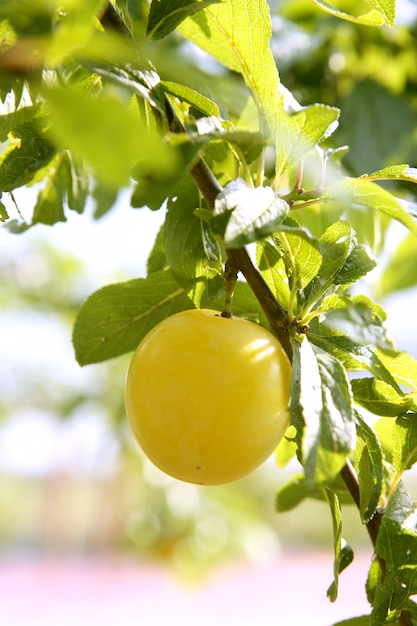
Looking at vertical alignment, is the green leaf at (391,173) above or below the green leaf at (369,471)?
above

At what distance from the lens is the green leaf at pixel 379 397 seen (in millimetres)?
336

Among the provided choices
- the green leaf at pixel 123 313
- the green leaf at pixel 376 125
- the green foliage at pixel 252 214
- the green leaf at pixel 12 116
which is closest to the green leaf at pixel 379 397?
the green foliage at pixel 252 214

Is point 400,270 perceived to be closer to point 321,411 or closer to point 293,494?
point 293,494

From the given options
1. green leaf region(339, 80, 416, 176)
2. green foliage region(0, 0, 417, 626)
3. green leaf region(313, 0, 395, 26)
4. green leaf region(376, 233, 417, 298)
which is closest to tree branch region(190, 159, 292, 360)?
green foliage region(0, 0, 417, 626)

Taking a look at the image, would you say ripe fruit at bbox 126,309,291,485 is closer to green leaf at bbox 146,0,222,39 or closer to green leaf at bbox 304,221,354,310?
green leaf at bbox 304,221,354,310

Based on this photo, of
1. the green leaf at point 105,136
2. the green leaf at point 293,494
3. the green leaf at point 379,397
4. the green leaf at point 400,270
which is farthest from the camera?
the green leaf at point 400,270

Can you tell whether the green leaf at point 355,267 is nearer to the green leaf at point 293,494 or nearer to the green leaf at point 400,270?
the green leaf at point 293,494

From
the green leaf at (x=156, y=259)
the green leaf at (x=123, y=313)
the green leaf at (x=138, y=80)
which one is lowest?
the green leaf at (x=123, y=313)

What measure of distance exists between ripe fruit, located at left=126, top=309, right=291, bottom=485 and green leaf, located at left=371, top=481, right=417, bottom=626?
70 mm

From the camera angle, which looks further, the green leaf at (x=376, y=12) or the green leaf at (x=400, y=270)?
the green leaf at (x=400, y=270)

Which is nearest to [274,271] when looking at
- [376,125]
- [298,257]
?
[298,257]

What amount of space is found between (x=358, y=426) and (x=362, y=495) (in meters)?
0.03

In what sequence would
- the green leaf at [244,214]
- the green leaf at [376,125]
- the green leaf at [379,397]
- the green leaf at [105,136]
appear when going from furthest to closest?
the green leaf at [376,125], the green leaf at [379,397], the green leaf at [244,214], the green leaf at [105,136]

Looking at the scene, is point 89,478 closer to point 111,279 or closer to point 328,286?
point 111,279
